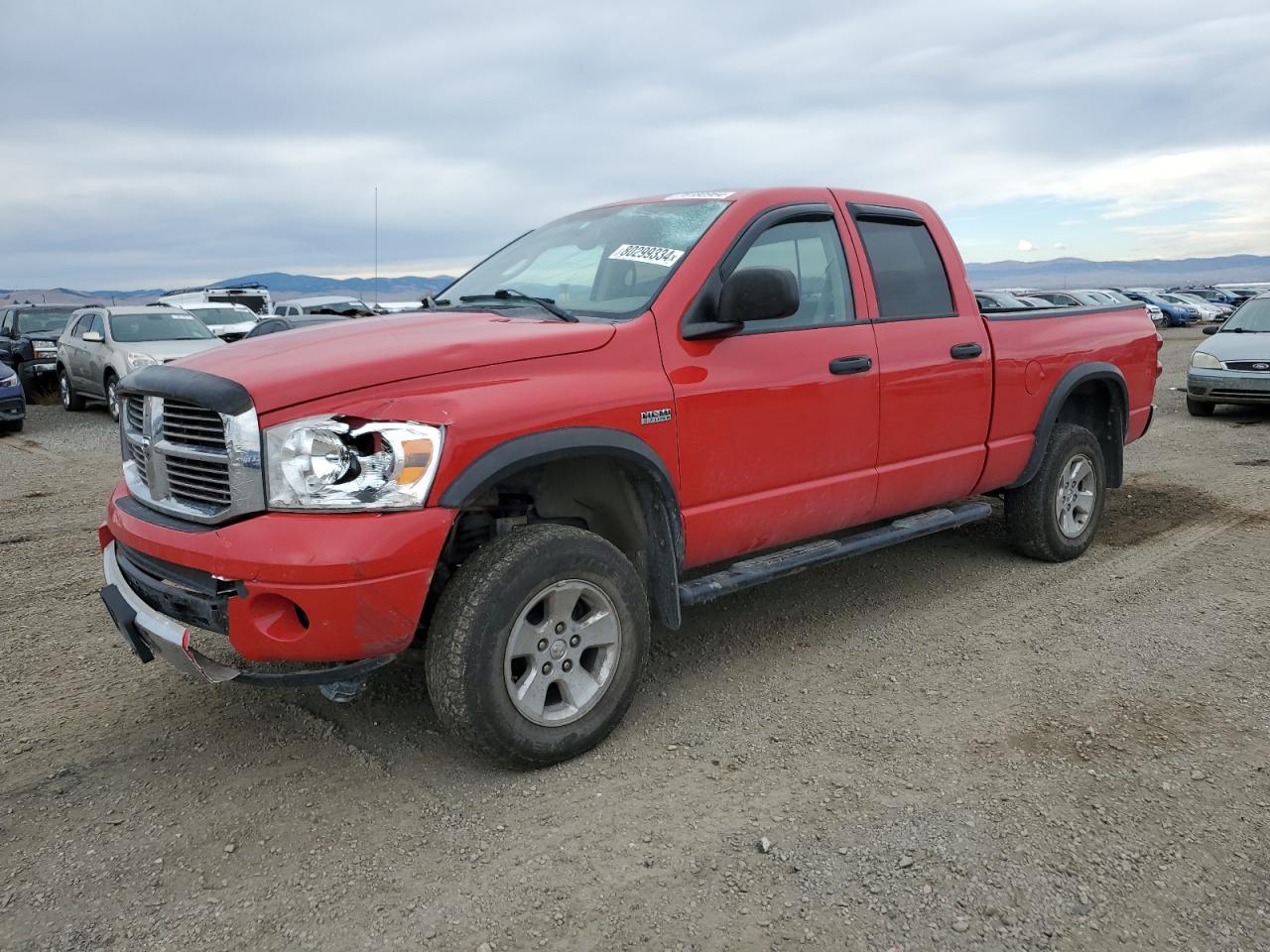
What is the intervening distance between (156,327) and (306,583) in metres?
13.2

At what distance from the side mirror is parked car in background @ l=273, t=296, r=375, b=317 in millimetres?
15904

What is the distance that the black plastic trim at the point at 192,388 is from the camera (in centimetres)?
294

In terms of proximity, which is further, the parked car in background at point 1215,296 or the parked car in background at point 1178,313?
the parked car in background at point 1215,296

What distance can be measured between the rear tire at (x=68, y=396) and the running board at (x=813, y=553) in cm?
1439

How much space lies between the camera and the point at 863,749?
11.5 ft

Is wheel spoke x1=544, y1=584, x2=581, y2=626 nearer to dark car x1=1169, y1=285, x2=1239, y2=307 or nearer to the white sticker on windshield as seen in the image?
the white sticker on windshield

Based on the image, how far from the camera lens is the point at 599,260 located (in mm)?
4160

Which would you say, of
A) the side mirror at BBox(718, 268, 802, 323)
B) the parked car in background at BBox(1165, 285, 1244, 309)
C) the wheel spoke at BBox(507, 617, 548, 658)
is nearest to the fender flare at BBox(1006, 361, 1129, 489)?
the side mirror at BBox(718, 268, 802, 323)

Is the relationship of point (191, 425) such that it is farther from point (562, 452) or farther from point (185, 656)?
point (562, 452)

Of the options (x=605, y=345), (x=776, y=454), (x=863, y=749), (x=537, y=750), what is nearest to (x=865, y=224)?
(x=776, y=454)

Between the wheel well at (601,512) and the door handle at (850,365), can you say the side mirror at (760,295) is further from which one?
the wheel well at (601,512)

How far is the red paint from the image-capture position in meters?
2.91

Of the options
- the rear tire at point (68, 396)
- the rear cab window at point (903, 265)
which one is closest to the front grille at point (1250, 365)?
the rear cab window at point (903, 265)

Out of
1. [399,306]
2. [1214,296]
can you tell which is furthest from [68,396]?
[1214,296]
